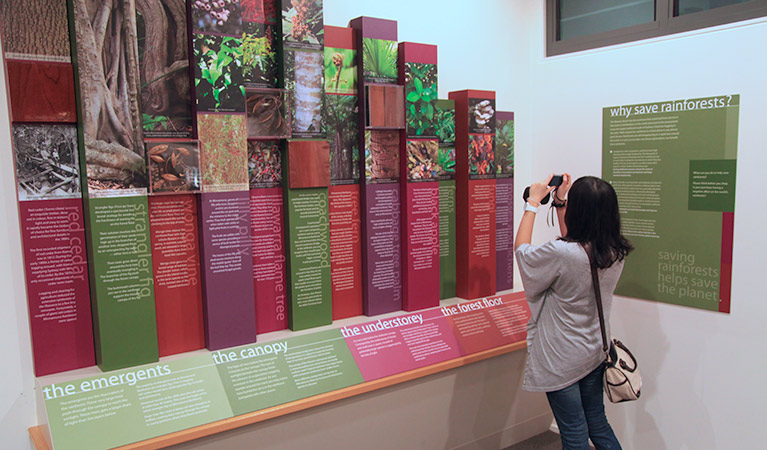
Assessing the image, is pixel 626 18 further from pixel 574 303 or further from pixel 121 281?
pixel 121 281

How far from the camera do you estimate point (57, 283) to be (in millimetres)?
1959

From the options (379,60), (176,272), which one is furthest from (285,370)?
(379,60)

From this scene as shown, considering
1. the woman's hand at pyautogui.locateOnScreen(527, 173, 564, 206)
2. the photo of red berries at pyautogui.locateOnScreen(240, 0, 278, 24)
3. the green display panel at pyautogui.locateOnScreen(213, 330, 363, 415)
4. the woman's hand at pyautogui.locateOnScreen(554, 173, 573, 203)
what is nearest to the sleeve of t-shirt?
the woman's hand at pyautogui.locateOnScreen(527, 173, 564, 206)

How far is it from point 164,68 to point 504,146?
183cm

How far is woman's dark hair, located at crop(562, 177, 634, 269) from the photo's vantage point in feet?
6.98

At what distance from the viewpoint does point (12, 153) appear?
74.3 inches

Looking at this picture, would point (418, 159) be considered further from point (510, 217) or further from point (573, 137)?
point (573, 137)

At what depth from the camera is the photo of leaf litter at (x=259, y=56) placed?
7.27 feet

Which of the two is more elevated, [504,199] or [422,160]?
[422,160]

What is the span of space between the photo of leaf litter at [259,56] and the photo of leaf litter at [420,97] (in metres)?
0.65

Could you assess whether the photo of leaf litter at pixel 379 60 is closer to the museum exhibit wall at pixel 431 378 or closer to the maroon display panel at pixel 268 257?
the museum exhibit wall at pixel 431 378

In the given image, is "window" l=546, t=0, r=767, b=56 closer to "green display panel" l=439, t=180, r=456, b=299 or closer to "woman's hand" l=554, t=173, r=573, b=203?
"woman's hand" l=554, t=173, r=573, b=203

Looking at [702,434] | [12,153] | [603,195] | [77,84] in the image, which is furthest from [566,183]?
[12,153]

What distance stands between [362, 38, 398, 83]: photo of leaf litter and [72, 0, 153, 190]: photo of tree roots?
0.94 metres
